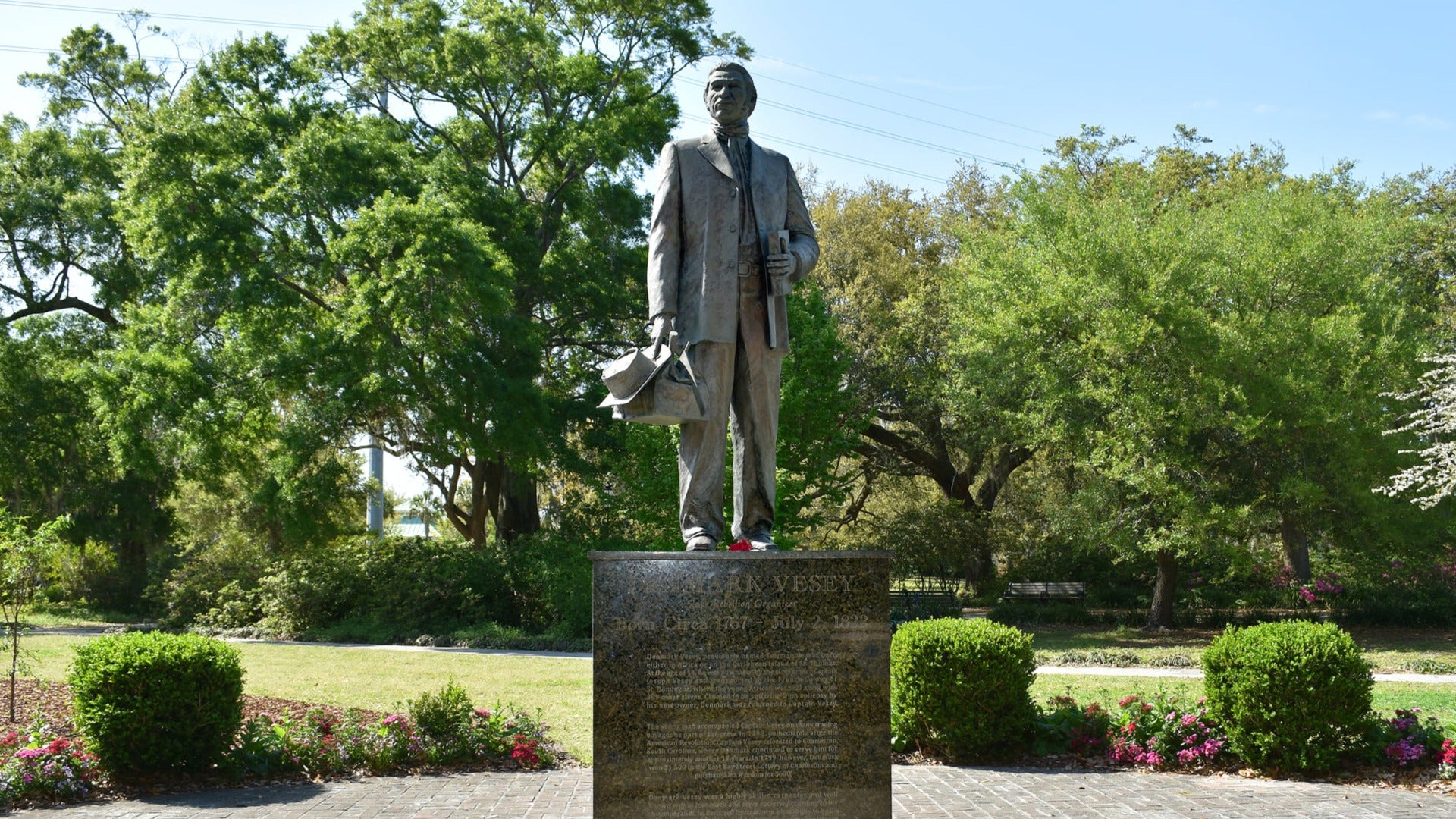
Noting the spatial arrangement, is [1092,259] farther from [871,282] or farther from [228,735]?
[228,735]

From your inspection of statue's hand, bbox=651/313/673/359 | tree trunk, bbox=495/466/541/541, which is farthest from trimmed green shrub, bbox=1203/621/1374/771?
tree trunk, bbox=495/466/541/541

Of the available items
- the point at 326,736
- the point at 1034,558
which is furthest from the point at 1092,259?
the point at 326,736

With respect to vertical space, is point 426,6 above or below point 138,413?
above

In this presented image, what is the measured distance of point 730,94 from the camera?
6.31 meters

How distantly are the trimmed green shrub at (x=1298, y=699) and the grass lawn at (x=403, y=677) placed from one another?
5.23 meters

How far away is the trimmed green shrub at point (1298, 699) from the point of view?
28.7 ft

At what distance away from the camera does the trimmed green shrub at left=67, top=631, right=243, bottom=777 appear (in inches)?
334

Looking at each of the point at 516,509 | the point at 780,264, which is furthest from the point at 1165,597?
the point at 780,264

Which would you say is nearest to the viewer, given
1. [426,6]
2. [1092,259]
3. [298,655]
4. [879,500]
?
[298,655]

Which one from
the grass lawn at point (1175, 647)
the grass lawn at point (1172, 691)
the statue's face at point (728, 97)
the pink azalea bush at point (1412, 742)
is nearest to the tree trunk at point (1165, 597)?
the grass lawn at point (1175, 647)

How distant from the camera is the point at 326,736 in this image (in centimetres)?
925

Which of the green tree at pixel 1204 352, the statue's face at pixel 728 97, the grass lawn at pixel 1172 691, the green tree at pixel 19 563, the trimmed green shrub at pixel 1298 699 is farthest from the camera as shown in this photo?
the green tree at pixel 1204 352

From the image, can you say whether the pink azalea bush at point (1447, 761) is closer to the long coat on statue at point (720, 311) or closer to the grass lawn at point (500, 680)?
the grass lawn at point (500, 680)

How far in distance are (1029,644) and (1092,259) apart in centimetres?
1278
